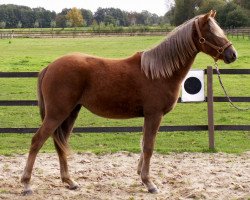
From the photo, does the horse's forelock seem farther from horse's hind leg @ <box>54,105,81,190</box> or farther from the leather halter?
horse's hind leg @ <box>54,105,81,190</box>

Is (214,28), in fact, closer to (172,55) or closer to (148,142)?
(172,55)

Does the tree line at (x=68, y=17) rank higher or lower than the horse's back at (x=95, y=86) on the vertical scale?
higher

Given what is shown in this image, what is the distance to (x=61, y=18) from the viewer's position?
12669 centimetres

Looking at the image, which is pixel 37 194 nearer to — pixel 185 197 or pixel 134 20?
pixel 185 197

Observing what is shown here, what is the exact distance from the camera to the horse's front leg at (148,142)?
17.6ft

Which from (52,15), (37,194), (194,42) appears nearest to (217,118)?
(194,42)

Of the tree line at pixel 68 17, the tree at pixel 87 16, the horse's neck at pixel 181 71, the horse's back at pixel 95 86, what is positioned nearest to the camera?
the horse's back at pixel 95 86

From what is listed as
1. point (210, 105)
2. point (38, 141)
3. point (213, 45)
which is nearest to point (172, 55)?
point (213, 45)

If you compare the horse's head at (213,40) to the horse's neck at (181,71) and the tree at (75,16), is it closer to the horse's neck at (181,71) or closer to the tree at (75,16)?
the horse's neck at (181,71)

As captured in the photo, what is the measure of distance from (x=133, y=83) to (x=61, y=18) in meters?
125

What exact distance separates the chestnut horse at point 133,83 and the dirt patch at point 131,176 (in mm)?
287

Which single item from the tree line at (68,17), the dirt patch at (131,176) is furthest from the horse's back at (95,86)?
the tree line at (68,17)

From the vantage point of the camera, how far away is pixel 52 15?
125 m

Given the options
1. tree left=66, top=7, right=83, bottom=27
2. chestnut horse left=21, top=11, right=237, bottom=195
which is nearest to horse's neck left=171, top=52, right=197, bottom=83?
chestnut horse left=21, top=11, right=237, bottom=195
